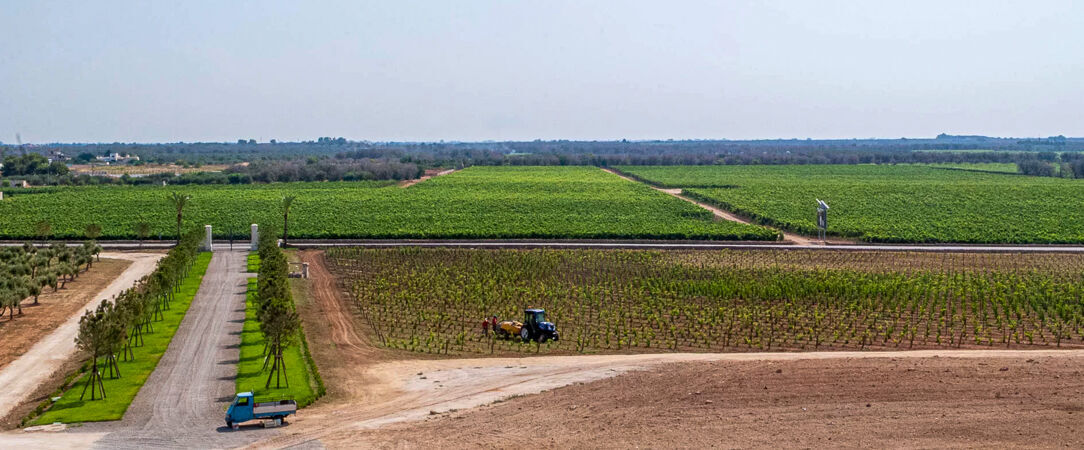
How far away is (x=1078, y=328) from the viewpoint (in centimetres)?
4091

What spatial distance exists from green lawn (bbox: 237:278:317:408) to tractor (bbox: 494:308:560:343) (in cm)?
802

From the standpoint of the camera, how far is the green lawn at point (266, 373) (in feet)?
96.7

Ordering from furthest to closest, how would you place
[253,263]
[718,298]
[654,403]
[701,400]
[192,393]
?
1. [253,263]
2. [718,298]
3. [192,393]
4. [701,400]
5. [654,403]

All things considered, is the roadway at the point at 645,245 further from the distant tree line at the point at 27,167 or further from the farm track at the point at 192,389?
the distant tree line at the point at 27,167

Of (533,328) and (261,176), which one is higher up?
(261,176)

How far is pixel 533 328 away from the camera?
125 feet

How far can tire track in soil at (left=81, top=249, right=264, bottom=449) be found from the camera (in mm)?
25219

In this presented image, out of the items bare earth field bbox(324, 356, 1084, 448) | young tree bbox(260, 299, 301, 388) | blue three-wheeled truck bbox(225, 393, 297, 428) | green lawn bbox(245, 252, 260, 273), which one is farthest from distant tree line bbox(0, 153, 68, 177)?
bare earth field bbox(324, 356, 1084, 448)

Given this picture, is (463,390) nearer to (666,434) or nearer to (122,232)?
(666,434)

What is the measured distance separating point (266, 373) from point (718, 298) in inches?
923

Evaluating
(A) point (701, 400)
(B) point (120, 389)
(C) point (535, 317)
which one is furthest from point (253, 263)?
(A) point (701, 400)

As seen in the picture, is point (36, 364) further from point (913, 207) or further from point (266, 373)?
point (913, 207)

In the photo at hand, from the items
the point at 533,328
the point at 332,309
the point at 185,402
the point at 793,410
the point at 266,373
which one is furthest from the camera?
the point at 332,309

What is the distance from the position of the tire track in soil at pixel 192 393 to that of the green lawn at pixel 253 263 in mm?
11672
